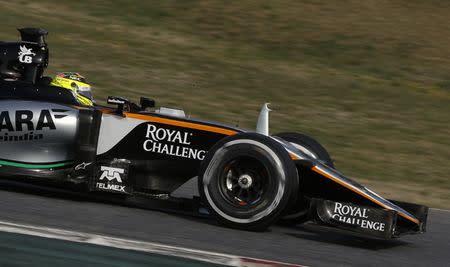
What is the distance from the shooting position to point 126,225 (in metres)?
5.86

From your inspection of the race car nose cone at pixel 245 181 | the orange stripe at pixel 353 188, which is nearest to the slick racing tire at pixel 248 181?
the race car nose cone at pixel 245 181

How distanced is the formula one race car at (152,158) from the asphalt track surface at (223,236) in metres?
0.15

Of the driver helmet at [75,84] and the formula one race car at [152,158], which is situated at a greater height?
the driver helmet at [75,84]

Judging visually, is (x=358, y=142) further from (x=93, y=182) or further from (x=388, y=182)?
(x=93, y=182)

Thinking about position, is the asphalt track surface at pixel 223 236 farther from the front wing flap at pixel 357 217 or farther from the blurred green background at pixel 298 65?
the blurred green background at pixel 298 65

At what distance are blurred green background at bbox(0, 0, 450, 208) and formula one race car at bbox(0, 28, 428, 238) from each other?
3.25m

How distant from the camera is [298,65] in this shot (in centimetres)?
1567

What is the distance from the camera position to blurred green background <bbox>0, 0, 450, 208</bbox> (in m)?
11.9

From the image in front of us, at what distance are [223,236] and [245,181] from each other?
0.46 metres

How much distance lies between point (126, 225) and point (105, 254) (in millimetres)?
998

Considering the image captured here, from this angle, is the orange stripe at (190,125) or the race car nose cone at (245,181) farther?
the orange stripe at (190,125)

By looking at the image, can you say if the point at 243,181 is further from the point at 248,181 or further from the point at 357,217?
the point at 357,217

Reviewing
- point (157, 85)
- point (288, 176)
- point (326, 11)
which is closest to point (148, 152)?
point (288, 176)

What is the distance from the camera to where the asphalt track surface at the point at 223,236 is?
216 inches
